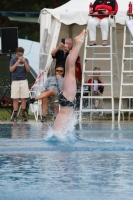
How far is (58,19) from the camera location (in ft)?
60.8

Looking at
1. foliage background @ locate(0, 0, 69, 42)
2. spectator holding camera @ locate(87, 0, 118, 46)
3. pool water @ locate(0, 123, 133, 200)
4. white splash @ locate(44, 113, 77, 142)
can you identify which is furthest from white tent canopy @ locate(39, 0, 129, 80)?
foliage background @ locate(0, 0, 69, 42)

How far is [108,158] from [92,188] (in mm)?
2294

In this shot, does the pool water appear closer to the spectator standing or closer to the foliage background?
the spectator standing

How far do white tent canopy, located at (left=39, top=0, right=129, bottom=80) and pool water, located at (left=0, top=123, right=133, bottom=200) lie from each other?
6495mm

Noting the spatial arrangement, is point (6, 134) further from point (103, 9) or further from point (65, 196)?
point (65, 196)

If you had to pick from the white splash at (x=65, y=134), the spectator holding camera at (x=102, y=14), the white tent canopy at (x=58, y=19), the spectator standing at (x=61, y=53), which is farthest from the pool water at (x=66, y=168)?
the white tent canopy at (x=58, y=19)

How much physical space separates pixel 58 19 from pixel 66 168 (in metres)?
11.2

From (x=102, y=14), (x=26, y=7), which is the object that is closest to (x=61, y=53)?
(x=102, y=14)

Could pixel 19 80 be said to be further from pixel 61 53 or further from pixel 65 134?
pixel 65 134

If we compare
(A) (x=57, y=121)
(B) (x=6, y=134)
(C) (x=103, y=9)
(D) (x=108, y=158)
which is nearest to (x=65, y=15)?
(C) (x=103, y=9)

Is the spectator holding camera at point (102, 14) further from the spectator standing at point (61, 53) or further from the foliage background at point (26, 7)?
the foliage background at point (26, 7)

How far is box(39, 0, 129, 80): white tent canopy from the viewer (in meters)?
18.2

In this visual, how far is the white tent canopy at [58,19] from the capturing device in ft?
59.6

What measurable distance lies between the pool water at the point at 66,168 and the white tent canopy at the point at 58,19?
6.49 meters
